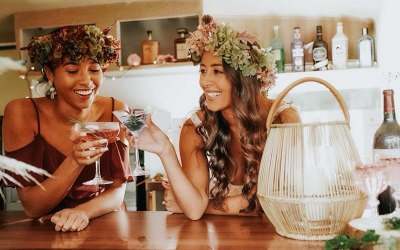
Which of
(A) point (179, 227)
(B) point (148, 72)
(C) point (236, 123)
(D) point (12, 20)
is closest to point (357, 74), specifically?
(B) point (148, 72)

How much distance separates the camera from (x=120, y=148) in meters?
2.21

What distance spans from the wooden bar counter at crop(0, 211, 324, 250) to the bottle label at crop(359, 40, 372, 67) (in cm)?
251

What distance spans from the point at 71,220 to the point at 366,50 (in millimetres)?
2926

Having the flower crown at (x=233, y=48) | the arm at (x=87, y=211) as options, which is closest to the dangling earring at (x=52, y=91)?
the arm at (x=87, y=211)

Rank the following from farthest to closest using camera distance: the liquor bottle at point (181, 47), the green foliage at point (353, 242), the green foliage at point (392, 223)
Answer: the liquor bottle at point (181, 47)
the green foliage at point (392, 223)
the green foliage at point (353, 242)

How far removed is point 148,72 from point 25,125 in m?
2.10

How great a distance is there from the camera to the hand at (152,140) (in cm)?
164

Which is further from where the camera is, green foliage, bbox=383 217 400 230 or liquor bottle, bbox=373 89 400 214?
liquor bottle, bbox=373 89 400 214

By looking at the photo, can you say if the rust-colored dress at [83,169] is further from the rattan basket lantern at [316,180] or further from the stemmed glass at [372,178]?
the stemmed glass at [372,178]

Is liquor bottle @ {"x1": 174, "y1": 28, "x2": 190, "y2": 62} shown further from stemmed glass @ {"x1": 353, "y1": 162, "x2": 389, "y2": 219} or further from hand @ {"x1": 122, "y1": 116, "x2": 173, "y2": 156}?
stemmed glass @ {"x1": 353, "y1": 162, "x2": 389, "y2": 219}

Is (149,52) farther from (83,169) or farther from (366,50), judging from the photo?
(83,169)

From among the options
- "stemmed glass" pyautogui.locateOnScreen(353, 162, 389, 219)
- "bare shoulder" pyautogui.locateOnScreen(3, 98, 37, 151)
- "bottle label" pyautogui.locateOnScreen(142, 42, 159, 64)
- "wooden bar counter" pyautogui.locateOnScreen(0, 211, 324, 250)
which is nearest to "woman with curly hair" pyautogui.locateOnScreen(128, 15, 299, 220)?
"wooden bar counter" pyautogui.locateOnScreen(0, 211, 324, 250)

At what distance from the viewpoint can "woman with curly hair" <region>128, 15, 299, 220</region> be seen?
1.67 meters

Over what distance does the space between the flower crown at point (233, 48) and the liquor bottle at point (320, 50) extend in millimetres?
1950
